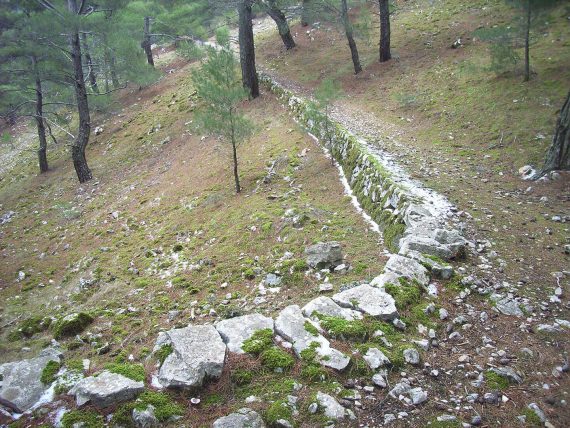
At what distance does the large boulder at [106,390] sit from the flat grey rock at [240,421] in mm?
983

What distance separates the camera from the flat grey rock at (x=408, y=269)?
19.5 ft

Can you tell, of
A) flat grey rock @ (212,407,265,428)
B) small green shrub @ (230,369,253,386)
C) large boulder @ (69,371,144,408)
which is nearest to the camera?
flat grey rock @ (212,407,265,428)

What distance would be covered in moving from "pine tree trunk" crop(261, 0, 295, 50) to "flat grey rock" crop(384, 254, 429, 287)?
18.2 meters

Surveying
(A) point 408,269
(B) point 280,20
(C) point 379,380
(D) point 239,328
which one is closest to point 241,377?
(D) point 239,328

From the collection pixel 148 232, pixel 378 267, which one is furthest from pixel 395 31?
pixel 378 267

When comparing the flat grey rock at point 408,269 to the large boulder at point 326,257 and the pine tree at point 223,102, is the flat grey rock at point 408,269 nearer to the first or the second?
the large boulder at point 326,257

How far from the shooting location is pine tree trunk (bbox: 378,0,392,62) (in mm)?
19812

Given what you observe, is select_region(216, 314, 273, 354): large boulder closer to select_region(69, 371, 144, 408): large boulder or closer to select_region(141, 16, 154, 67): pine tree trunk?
select_region(69, 371, 144, 408): large boulder

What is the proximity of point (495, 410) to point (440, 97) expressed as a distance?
45.1 ft

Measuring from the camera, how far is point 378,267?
675 centimetres

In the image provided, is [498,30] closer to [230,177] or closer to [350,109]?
[350,109]

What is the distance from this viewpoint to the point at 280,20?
2412 centimetres

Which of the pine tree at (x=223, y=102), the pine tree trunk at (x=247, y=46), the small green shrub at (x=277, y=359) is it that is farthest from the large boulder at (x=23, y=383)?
the pine tree trunk at (x=247, y=46)

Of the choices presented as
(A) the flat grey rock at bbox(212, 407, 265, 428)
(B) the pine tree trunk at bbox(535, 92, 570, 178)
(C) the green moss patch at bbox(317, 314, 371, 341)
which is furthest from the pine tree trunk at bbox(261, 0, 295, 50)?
(A) the flat grey rock at bbox(212, 407, 265, 428)
